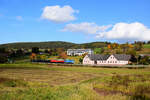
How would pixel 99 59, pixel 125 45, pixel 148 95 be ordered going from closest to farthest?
pixel 148 95
pixel 99 59
pixel 125 45

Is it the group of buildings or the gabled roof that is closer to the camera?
the gabled roof

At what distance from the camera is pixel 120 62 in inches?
3642

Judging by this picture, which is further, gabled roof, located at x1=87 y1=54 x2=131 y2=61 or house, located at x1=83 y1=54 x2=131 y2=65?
house, located at x1=83 y1=54 x2=131 y2=65

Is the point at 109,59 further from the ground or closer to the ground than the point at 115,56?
closer to the ground

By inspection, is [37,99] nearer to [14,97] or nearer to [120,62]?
[14,97]

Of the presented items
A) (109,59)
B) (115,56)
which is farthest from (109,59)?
(115,56)

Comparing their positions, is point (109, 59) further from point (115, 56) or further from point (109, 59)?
point (115, 56)

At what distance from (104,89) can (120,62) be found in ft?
246

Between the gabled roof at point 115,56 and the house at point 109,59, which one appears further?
the house at point 109,59

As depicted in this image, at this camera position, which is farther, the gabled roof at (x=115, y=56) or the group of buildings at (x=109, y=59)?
the group of buildings at (x=109, y=59)

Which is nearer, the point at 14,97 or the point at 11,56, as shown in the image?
the point at 14,97

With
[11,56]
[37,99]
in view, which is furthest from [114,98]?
[11,56]

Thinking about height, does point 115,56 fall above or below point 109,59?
above

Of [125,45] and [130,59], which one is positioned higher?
[125,45]
